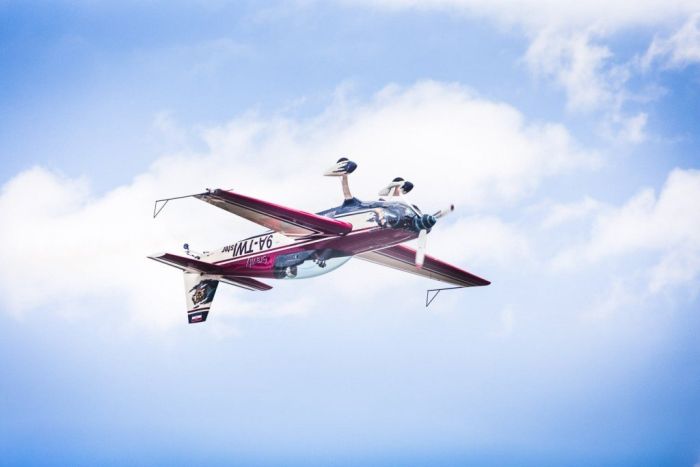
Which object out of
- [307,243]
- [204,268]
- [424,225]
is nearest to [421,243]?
[424,225]

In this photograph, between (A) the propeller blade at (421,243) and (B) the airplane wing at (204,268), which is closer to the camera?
(A) the propeller blade at (421,243)

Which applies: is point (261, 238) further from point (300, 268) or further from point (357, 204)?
point (357, 204)

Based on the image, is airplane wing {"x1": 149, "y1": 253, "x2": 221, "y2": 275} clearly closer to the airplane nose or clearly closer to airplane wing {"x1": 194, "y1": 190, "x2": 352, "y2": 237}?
airplane wing {"x1": 194, "y1": 190, "x2": 352, "y2": 237}

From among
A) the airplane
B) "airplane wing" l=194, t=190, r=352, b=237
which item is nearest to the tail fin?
the airplane

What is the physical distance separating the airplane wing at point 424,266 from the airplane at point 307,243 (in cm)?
7

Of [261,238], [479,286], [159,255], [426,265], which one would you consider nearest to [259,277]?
[261,238]

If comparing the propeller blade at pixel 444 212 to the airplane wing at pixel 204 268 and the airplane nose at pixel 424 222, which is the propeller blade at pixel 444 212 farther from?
the airplane wing at pixel 204 268

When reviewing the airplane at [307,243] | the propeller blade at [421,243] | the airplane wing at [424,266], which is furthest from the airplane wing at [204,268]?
the propeller blade at [421,243]

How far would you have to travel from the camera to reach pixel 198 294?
73812mm

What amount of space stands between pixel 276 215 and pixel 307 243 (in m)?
3.48

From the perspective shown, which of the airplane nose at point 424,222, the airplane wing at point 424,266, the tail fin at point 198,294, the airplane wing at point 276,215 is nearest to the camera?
the airplane wing at point 276,215

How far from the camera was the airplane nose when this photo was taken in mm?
61969

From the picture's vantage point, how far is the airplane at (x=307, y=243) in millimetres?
62125

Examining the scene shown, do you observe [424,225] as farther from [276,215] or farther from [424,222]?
[276,215]
